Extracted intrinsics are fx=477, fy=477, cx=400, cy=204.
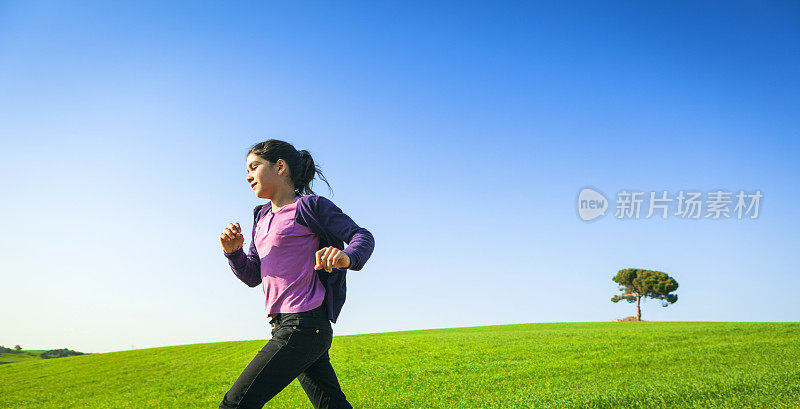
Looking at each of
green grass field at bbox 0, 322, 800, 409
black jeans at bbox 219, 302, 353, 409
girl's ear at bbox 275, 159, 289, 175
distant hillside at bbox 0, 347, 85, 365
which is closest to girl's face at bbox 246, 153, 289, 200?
girl's ear at bbox 275, 159, 289, 175

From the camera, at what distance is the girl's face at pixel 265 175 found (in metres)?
3.76

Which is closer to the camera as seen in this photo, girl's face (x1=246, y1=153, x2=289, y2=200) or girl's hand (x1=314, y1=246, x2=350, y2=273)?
girl's hand (x1=314, y1=246, x2=350, y2=273)

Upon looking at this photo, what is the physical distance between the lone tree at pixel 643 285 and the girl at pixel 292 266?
7845 centimetres

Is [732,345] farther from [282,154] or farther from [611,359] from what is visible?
[282,154]

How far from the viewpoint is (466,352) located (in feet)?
56.6

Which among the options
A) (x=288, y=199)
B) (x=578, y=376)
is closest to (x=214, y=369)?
(x=578, y=376)

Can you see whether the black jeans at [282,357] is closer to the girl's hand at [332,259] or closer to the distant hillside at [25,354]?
the girl's hand at [332,259]

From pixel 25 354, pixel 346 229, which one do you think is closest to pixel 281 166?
pixel 346 229

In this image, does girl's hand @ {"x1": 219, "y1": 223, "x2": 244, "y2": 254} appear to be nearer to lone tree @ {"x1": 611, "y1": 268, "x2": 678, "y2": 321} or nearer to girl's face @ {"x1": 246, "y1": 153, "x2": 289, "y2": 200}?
girl's face @ {"x1": 246, "y1": 153, "x2": 289, "y2": 200}

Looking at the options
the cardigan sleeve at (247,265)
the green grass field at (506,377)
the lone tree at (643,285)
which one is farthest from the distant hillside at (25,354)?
the lone tree at (643,285)

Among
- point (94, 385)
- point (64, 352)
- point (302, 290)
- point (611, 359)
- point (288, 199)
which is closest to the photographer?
point (302, 290)

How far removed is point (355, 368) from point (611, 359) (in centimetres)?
756

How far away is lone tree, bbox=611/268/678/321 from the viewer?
72750 mm

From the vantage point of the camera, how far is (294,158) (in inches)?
155
